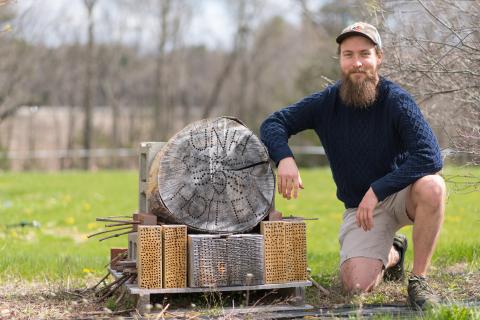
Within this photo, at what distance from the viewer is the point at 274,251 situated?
14.8 ft

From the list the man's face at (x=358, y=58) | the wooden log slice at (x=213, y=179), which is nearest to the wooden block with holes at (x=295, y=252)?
the wooden log slice at (x=213, y=179)

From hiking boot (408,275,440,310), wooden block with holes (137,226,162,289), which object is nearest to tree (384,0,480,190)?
hiking boot (408,275,440,310)

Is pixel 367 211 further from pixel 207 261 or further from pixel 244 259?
pixel 207 261

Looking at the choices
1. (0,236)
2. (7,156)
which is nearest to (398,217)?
(0,236)

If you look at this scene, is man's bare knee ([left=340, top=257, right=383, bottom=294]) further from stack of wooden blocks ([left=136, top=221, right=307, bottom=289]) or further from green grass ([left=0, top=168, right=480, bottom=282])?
green grass ([left=0, top=168, right=480, bottom=282])

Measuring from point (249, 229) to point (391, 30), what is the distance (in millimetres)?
2294

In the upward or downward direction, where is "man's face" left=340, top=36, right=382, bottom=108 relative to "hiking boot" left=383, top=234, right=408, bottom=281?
upward

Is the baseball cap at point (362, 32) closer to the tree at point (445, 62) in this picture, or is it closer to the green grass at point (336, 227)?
the tree at point (445, 62)

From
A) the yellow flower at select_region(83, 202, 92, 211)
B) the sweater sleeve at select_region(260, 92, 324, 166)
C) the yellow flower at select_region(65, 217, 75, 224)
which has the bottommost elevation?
the yellow flower at select_region(65, 217, 75, 224)

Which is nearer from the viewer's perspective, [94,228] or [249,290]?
[249,290]

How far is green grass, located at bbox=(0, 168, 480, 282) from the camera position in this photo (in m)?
6.37

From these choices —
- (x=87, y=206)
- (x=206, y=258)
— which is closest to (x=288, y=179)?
(x=206, y=258)

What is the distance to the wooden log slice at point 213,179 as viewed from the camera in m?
4.44

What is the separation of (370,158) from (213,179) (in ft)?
3.37
